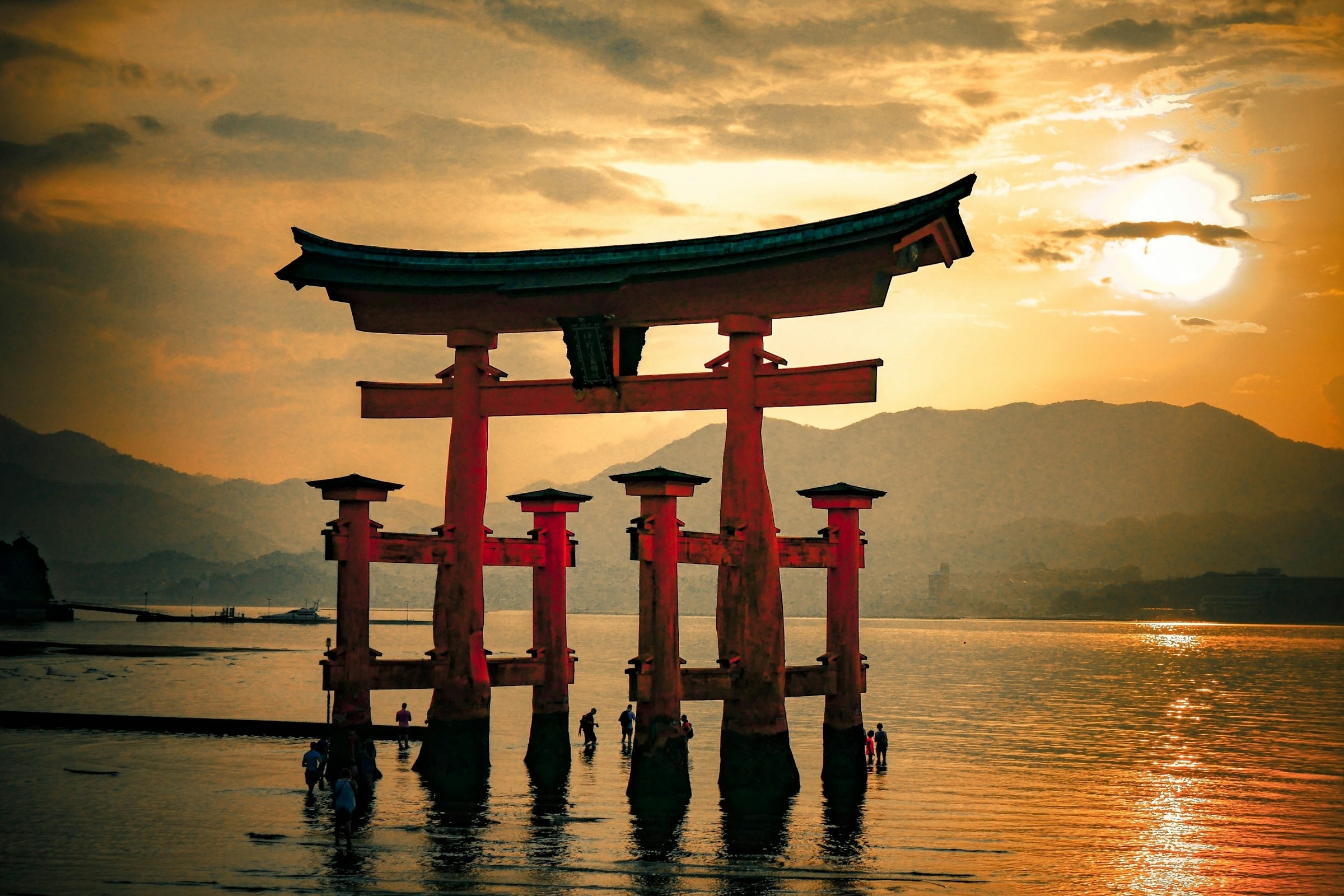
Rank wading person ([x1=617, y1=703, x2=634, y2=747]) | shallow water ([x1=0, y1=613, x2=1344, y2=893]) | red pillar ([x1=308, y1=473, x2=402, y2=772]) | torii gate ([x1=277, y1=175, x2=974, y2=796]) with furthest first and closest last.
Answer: wading person ([x1=617, y1=703, x2=634, y2=747]) → red pillar ([x1=308, y1=473, x2=402, y2=772]) → torii gate ([x1=277, y1=175, x2=974, y2=796]) → shallow water ([x1=0, y1=613, x2=1344, y2=893])

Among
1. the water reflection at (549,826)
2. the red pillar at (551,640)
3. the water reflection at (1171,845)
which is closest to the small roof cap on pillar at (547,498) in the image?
the red pillar at (551,640)

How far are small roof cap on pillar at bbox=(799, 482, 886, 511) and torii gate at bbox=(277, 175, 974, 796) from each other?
2.61 m

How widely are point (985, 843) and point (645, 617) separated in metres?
9.19

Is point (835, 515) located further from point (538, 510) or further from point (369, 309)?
point (369, 309)

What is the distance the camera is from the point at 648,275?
24938 millimetres

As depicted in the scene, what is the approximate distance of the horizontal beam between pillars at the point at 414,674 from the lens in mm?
24438

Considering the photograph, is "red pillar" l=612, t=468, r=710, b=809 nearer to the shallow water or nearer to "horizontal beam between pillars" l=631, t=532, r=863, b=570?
"horizontal beam between pillars" l=631, t=532, r=863, b=570

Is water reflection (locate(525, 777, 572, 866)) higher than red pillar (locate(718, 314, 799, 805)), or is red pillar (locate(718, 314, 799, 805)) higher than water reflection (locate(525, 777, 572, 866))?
red pillar (locate(718, 314, 799, 805))

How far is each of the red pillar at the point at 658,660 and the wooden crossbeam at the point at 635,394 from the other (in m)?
2.63

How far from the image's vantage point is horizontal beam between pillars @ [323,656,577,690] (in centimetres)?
2444

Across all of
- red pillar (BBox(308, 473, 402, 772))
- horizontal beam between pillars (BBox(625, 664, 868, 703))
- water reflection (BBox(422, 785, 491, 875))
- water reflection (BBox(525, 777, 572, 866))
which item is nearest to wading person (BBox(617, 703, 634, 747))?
water reflection (BBox(525, 777, 572, 866))

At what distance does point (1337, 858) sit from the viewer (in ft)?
83.3

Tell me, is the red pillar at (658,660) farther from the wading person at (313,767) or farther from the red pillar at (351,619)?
the wading person at (313,767)

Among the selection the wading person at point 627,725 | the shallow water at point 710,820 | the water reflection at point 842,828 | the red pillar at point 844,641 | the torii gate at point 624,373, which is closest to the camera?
the shallow water at point 710,820
